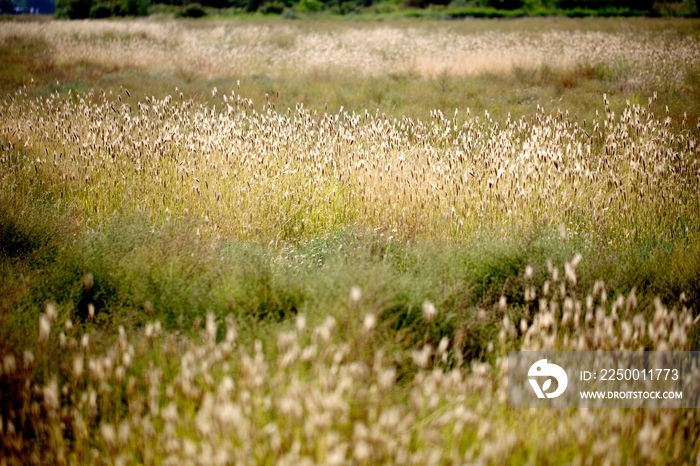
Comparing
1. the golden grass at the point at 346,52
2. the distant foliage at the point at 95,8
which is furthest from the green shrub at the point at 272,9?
the golden grass at the point at 346,52

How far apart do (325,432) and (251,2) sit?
160 ft

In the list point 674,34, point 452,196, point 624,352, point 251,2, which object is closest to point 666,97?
point 452,196

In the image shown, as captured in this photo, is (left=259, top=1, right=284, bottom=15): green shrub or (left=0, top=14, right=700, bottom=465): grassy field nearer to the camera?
(left=0, top=14, right=700, bottom=465): grassy field

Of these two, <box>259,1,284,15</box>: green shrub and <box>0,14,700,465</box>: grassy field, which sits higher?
<box>259,1,284,15</box>: green shrub

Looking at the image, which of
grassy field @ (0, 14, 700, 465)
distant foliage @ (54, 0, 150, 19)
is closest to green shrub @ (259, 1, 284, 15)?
distant foliage @ (54, 0, 150, 19)

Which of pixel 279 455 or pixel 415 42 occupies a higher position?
pixel 415 42

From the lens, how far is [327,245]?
413 centimetres

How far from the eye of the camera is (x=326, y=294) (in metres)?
2.81

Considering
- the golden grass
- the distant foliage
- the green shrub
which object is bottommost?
the golden grass

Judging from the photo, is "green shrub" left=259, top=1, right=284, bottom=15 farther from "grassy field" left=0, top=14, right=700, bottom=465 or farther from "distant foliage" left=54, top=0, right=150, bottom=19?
"grassy field" left=0, top=14, right=700, bottom=465

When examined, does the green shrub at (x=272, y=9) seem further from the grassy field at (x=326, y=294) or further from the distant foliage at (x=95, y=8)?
the grassy field at (x=326, y=294)

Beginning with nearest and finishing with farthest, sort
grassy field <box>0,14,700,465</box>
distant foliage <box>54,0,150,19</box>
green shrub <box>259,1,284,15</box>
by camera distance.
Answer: grassy field <box>0,14,700,465</box>
distant foliage <box>54,0,150,19</box>
green shrub <box>259,1,284,15</box>

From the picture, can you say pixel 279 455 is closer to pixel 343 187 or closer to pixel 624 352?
pixel 624 352

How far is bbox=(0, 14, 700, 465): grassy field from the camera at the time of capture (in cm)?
182
